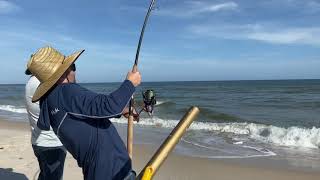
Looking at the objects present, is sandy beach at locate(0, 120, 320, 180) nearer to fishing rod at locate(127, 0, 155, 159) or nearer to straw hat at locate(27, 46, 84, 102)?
fishing rod at locate(127, 0, 155, 159)

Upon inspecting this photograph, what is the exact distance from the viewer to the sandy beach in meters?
6.26

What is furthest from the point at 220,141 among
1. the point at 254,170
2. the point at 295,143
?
the point at 254,170

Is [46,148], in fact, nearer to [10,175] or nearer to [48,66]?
[48,66]

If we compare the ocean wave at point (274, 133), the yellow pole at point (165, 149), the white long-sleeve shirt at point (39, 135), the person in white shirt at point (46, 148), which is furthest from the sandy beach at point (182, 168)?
the yellow pole at point (165, 149)

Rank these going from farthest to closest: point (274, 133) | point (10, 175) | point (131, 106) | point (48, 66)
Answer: point (274, 133) → point (10, 175) → point (131, 106) → point (48, 66)

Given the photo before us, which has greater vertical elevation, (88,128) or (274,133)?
(88,128)

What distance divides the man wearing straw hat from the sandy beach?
363 centimetres

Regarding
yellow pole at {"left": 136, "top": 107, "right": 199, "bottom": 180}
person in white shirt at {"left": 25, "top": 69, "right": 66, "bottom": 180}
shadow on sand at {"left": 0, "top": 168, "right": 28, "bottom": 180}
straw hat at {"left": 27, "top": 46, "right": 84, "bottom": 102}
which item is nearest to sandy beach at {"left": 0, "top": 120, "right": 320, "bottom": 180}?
shadow on sand at {"left": 0, "top": 168, "right": 28, "bottom": 180}

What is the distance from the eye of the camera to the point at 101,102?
228cm

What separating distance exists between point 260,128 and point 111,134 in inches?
474

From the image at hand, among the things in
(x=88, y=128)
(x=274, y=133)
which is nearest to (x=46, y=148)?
(x=88, y=128)

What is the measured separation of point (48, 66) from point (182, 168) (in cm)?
508

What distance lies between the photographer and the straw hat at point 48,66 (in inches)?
97.4

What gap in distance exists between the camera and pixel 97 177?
2.44 meters
